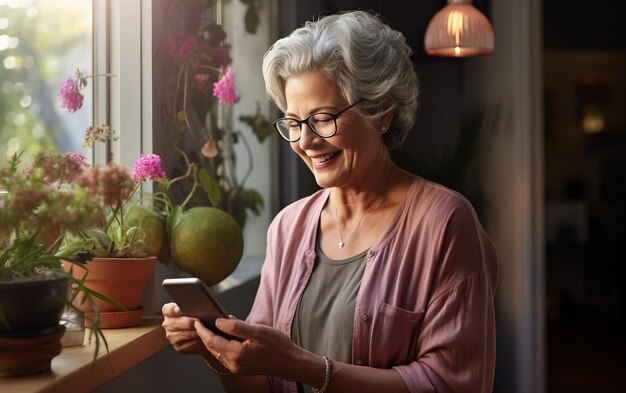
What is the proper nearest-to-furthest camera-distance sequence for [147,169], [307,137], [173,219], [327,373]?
[327,373], [307,137], [147,169], [173,219]

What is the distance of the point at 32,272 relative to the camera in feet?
4.00

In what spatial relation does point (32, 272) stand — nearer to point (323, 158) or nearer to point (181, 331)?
point (181, 331)

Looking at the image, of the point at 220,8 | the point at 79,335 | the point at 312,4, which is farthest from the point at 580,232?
the point at 79,335

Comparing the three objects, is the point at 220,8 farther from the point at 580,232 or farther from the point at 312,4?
the point at 580,232

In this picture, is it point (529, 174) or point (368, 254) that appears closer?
point (368, 254)

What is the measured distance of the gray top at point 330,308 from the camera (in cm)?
160

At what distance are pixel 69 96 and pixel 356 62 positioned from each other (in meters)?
0.66

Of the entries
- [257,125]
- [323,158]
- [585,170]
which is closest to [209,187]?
[323,158]

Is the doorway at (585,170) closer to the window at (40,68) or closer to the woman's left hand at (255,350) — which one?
the window at (40,68)

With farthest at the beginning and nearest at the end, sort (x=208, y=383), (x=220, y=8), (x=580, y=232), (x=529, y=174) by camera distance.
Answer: (x=580, y=232), (x=529, y=174), (x=220, y=8), (x=208, y=383)

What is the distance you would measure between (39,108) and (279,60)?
594mm

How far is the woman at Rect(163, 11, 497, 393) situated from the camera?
1.51m

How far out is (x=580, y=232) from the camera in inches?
193

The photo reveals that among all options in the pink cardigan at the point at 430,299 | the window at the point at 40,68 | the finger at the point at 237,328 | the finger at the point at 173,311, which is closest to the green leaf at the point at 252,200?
the window at the point at 40,68
